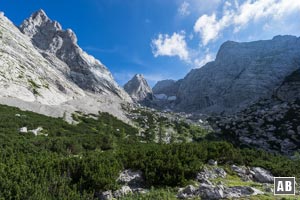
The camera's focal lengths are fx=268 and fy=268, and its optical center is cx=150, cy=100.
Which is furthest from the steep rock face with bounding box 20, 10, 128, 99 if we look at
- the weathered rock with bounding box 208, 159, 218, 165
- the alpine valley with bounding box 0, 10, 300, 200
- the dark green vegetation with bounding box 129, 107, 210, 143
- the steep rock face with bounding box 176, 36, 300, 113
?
the weathered rock with bounding box 208, 159, 218, 165

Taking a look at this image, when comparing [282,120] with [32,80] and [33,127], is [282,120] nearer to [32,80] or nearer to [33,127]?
[33,127]

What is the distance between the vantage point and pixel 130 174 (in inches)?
634

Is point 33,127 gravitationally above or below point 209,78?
below

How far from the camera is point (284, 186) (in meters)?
14.5

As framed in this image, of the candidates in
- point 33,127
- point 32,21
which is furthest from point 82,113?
point 32,21

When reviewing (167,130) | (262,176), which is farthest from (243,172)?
(167,130)

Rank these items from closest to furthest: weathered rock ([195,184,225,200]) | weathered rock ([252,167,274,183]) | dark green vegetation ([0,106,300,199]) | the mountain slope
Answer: dark green vegetation ([0,106,300,199]) < weathered rock ([195,184,225,200]) < weathered rock ([252,167,274,183]) < the mountain slope

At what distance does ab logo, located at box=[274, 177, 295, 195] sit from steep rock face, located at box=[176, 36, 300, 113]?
11743 centimetres

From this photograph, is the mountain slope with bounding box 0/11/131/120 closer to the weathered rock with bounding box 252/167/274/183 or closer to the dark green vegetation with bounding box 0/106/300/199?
the dark green vegetation with bounding box 0/106/300/199

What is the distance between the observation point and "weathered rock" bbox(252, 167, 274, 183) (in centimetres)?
1702

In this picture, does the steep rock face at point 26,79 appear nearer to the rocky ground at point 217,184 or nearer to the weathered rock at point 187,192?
the rocky ground at point 217,184

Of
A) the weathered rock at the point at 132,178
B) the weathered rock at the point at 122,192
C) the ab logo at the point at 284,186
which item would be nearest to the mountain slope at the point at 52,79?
the weathered rock at the point at 132,178

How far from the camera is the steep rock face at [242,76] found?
472 feet

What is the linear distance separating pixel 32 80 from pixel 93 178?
7223 centimetres
